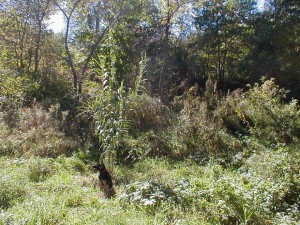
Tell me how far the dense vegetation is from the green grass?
2 cm

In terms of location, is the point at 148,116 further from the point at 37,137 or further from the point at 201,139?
the point at 37,137

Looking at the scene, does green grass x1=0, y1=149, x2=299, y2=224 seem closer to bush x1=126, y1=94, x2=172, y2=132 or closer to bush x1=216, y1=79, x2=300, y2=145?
bush x1=216, y1=79, x2=300, y2=145

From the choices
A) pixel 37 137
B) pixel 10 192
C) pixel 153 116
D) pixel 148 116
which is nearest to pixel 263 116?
pixel 153 116

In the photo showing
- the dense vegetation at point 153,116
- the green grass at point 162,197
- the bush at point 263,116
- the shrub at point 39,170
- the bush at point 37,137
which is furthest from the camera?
the bush at point 263,116

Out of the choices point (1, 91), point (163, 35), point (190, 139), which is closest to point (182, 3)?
point (163, 35)

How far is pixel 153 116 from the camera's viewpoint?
7.44 meters

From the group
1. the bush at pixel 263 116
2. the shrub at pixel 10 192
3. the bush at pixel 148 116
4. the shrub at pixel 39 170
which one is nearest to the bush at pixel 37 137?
the shrub at pixel 39 170

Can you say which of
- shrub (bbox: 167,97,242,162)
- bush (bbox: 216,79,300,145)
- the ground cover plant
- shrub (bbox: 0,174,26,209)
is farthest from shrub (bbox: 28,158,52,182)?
bush (bbox: 216,79,300,145)

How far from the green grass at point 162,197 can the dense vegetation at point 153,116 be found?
2cm

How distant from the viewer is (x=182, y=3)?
391 inches

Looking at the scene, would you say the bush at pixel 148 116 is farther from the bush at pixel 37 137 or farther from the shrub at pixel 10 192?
the shrub at pixel 10 192

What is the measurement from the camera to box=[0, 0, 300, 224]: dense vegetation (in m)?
3.59

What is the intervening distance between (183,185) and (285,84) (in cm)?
848

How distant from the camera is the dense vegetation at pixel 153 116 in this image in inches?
141
